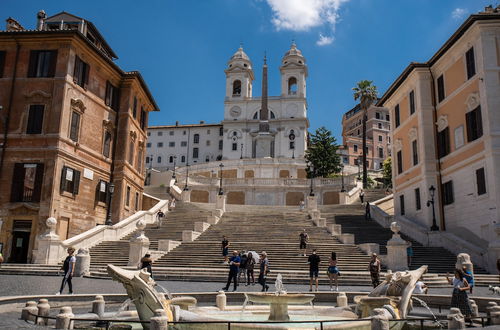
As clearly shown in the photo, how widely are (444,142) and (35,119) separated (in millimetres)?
25779

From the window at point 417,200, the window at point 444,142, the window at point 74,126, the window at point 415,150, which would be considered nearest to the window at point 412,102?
the window at point 415,150

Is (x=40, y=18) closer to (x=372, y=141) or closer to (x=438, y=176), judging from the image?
(x=438, y=176)

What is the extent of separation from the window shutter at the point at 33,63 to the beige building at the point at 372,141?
248ft

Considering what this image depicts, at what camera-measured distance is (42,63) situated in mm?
29703

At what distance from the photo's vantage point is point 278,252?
2370cm

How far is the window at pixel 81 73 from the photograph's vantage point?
3012 centimetres

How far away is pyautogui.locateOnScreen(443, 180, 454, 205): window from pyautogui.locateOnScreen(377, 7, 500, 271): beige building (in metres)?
0.06

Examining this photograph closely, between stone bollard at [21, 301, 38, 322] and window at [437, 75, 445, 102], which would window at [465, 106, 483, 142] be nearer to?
window at [437, 75, 445, 102]

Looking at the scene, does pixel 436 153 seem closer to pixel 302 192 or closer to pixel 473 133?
pixel 473 133

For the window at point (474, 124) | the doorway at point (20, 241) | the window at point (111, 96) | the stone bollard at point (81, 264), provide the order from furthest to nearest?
the window at point (111, 96) < the doorway at point (20, 241) < the window at point (474, 124) < the stone bollard at point (81, 264)

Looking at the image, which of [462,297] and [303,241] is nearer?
[462,297]

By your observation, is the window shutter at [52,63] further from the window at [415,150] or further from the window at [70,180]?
the window at [415,150]

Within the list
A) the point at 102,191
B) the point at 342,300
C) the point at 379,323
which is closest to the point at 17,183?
the point at 102,191

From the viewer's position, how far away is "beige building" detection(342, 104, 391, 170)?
10100 centimetres
